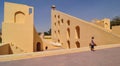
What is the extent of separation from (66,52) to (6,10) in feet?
43.7

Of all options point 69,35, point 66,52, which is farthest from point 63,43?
point 66,52

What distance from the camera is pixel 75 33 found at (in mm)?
21688

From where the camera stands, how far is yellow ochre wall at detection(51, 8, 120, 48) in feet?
47.3

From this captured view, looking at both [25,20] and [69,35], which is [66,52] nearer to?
[25,20]

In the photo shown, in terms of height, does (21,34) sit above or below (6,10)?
below

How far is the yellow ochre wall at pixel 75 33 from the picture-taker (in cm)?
1442

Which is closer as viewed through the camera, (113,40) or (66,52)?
(66,52)

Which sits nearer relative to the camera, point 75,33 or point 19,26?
point 19,26

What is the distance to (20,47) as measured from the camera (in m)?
16.5

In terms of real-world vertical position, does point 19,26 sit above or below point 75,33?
above

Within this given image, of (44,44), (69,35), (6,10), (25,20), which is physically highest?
(6,10)

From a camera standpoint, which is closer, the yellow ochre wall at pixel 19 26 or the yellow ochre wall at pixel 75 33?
the yellow ochre wall at pixel 75 33

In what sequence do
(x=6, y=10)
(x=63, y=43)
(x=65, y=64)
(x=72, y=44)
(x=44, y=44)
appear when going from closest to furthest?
1. (x=65, y=64)
2. (x=6, y=10)
3. (x=72, y=44)
4. (x=44, y=44)
5. (x=63, y=43)

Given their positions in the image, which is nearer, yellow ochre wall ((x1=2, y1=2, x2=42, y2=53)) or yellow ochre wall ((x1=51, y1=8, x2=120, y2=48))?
yellow ochre wall ((x1=51, y1=8, x2=120, y2=48))
